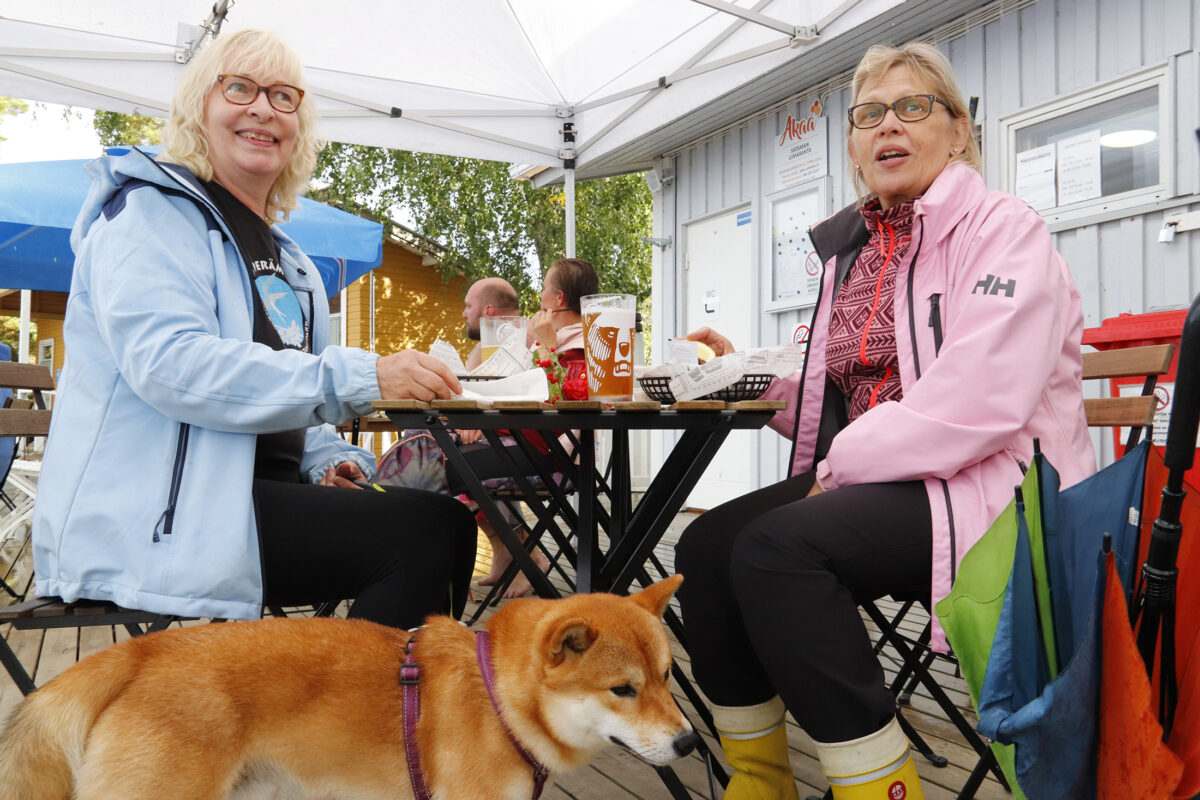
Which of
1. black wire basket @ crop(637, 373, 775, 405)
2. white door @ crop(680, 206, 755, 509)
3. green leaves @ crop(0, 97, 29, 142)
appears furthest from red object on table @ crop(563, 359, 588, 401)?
green leaves @ crop(0, 97, 29, 142)

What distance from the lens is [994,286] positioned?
1589mm

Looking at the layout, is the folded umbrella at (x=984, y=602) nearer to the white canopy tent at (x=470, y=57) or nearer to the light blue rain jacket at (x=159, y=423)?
the light blue rain jacket at (x=159, y=423)

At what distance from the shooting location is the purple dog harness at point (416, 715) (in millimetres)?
1471

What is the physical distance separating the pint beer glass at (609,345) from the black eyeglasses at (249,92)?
1018mm

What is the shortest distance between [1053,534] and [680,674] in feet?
3.69

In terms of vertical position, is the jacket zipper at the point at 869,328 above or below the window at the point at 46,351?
below

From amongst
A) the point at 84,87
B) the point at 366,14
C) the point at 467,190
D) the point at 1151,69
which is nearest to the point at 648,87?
the point at 366,14

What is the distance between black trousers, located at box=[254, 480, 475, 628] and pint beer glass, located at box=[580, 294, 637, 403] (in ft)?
1.65

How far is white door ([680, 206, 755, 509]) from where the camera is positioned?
7062mm

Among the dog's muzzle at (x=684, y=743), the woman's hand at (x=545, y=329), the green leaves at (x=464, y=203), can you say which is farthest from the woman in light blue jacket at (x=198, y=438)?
the green leaves at (x=464, y=203)

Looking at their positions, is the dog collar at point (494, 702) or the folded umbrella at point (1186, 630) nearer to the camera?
the folded umbrella at point (1186, 630)

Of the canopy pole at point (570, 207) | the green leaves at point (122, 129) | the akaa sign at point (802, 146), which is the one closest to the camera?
the akaa sign at point (802, 146)

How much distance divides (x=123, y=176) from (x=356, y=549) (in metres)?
0.97

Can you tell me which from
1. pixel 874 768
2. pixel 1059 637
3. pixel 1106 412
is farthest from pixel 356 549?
pixel 1106 412
